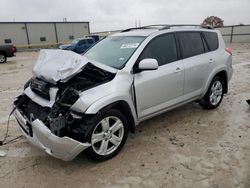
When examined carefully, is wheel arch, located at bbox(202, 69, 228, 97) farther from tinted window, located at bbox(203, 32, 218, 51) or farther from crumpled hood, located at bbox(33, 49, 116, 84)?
crumpled hood, located at bbox(33, 49, 116, 84)

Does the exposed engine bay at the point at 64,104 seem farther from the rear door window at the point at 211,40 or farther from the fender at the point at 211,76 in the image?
the rear door window at the point at 211,40

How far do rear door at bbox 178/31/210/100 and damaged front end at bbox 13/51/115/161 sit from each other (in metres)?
1.64

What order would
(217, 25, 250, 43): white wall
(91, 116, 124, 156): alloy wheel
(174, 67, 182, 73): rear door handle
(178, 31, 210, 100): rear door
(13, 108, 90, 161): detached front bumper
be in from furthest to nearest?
1. (217, 25, 250, 43): white wall
2. (178, 31, 210, 100): rear door
3. (174, 67, 182, 73): rear door handle
4. (91, 116, 124, 156): alloy wheel
5. (13, 108, 90, 161): detached front bumper

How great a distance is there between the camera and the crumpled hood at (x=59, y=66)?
3.01 m

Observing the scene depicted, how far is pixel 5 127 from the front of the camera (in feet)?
14.9

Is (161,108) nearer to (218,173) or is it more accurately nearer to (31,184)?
(218,173)

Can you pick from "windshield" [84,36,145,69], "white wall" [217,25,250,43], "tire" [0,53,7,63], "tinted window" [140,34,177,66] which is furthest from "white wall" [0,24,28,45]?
"tinted window" [140,34,177,66]

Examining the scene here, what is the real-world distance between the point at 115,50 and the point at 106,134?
58.4 inches

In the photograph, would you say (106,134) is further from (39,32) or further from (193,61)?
(39,32)

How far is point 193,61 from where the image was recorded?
14.5 ft

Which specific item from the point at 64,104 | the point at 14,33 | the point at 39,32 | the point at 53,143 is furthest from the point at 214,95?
the point at 39,32

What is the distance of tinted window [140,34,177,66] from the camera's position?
12.4 feet

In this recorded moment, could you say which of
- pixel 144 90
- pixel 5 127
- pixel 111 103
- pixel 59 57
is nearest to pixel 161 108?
pixel 144 90

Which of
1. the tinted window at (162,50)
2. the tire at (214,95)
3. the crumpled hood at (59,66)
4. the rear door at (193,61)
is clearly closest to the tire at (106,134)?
the crumpled hood at (59,66)
